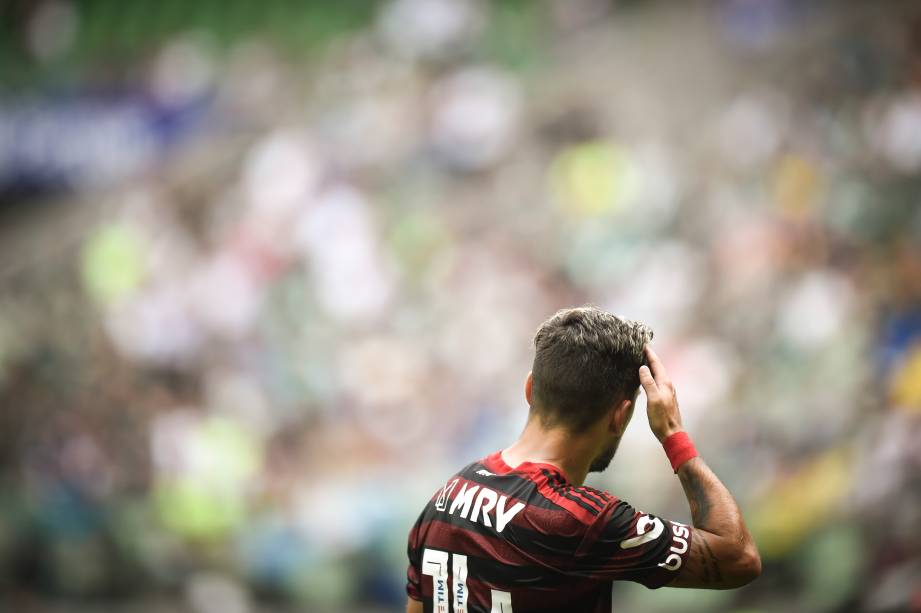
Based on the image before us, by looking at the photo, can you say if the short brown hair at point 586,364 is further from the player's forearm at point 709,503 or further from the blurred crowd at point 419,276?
the blurred crowd at point 419,276

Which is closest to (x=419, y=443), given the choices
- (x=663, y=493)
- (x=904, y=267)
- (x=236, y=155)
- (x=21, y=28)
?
(x=663, y=493)

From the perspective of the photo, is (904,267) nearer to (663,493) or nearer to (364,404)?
(663,493)

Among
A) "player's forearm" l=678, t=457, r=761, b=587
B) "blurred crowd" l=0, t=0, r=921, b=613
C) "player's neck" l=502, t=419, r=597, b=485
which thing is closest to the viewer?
"player's forearm" l=678, t=457, r=761, b=587

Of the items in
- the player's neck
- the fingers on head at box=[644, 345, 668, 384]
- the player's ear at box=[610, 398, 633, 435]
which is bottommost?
the player's neck

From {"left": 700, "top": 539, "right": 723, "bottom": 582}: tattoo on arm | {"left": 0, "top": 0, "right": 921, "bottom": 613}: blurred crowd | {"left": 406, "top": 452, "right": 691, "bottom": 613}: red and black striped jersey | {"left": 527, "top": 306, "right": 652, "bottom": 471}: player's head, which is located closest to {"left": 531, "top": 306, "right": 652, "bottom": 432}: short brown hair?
{"left": 527, "top": 306, "right": 652, "bottom": 471}: player's head

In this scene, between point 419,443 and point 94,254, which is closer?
point 419,443

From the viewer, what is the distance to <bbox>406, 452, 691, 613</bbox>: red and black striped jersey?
6.23ft

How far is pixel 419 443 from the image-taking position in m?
6.39

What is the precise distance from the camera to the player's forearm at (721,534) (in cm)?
189

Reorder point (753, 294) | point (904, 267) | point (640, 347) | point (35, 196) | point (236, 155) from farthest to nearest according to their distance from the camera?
point (35, 196)
point (236, 155)
point (753, 294)
point (904, 267)
point (640, 347)

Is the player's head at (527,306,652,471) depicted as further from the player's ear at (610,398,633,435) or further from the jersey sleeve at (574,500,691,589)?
the jersey sleeve at (574,500,691,589)

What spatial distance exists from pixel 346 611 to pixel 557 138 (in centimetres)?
347

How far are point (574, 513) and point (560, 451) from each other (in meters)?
0.16

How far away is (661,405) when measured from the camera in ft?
6.36
